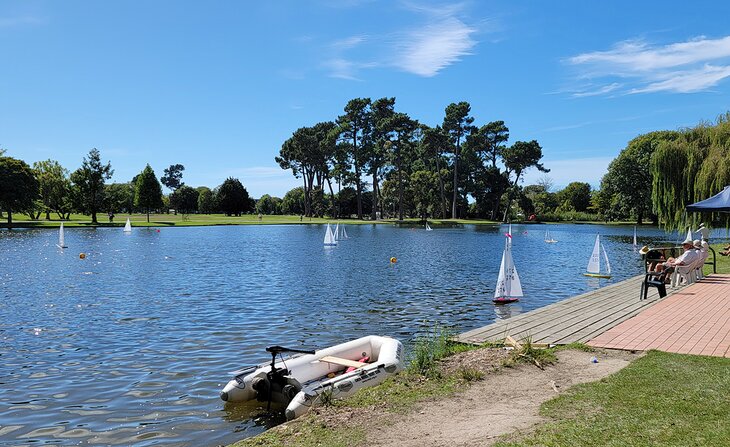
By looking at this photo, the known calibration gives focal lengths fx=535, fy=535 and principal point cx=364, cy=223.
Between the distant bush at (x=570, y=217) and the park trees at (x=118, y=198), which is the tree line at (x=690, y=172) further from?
the park trees at (x=118, y=198)

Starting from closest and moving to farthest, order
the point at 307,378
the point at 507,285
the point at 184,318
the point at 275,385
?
the point at 275,385, the point at 307,378, the point at 184,318, the point at 507,285

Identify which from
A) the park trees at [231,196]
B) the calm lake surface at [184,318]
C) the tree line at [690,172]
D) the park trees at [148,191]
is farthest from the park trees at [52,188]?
the tree line at [690,172]

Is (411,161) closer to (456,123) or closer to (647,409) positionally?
(456,123)

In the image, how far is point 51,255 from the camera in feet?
113

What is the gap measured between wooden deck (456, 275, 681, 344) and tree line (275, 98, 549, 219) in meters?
76.2

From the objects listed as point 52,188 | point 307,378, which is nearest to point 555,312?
point 307,378

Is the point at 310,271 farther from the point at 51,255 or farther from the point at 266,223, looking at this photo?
the point at 266,223

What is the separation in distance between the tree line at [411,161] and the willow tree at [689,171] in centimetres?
5910

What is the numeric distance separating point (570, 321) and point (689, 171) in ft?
78.7

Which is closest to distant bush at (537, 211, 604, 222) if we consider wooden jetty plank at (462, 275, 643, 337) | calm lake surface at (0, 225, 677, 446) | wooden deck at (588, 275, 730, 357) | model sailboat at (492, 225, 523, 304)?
calm lake surface at (0, 225, 677, 446)

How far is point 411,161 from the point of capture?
11181 centimetres

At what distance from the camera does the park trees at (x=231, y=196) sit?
121688mm

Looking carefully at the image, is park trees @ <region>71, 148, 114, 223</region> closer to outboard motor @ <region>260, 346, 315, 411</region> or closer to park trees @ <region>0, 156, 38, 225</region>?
park trees @ <region>0, 156, 38, 225</region>

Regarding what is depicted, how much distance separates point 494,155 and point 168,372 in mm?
96681
